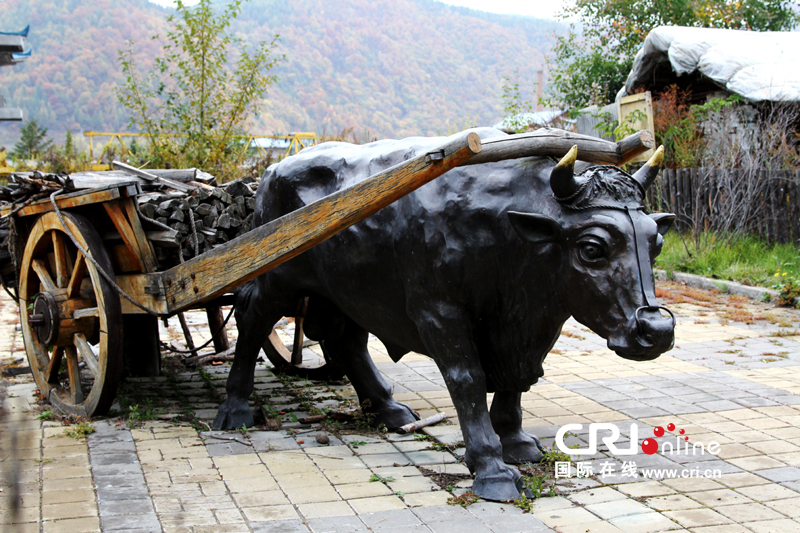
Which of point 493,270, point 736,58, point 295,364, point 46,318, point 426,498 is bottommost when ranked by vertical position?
point 295,364

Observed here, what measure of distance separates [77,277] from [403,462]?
7.64 feet

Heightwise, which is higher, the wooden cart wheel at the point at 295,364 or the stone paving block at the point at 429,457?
the stone paving block at the point at 429,457

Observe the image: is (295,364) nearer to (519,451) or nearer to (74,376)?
(74,376)

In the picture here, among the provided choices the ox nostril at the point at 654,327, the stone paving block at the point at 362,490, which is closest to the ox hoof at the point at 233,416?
the stone paving block at the point at 362,490

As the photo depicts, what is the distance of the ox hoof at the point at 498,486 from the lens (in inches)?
121

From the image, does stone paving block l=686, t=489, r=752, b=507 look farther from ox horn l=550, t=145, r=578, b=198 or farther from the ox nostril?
ox horn l=550, t=145, r=578, b=198

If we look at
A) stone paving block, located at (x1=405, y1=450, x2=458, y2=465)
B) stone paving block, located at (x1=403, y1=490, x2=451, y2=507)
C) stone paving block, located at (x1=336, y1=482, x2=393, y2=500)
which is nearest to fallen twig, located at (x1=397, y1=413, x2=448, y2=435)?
stone paving block, located at (x1=405, y1=450, x2=458, y2=465)

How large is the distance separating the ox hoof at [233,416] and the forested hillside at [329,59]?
39733 millimetres

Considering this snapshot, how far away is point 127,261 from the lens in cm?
439

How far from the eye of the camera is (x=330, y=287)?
3.81 metres

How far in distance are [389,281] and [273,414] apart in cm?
153

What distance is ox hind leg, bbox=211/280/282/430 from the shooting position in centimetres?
425

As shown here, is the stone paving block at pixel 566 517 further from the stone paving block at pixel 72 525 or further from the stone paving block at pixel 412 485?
the stone paving block at pixel 72 525

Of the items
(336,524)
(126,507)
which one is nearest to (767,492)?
(336,524)
